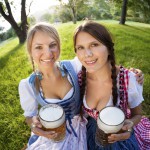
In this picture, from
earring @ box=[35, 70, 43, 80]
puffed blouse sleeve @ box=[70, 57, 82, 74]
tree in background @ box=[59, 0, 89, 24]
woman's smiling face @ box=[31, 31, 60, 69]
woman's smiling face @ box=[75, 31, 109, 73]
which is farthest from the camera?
tree in background @ box=[59, 0, 89, 24]

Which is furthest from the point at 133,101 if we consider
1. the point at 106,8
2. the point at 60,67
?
the point at 106,8

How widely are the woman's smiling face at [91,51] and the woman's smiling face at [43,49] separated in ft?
0.86

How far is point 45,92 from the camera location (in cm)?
216

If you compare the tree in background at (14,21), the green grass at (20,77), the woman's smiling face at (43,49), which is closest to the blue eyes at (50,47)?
the woman's smiling face at (43,49)

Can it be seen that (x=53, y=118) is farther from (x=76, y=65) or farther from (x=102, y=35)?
(x=76, y=65)

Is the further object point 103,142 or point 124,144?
point 124,144

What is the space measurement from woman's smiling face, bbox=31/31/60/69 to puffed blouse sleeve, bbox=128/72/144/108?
1.90ft

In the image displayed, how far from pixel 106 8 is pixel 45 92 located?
4213 cm

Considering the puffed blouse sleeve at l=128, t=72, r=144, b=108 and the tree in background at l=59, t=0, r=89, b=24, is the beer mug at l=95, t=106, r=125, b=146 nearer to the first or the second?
the puffed blouse sleeve at l=128, t=72, r=144, b=108

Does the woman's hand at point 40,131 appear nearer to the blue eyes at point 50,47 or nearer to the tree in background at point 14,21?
the blue eyes at point 50,47

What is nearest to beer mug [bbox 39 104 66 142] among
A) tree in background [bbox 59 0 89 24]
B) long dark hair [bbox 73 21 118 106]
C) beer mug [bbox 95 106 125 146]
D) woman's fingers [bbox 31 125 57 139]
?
woman's fingers [bbox 31 125 57 139]

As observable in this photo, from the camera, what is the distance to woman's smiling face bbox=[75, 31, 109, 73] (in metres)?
1.85

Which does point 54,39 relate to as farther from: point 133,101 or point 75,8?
point 75,8

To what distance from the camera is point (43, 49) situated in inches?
80.4
